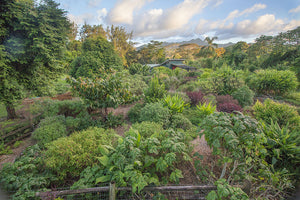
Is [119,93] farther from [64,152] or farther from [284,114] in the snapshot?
[284,114]

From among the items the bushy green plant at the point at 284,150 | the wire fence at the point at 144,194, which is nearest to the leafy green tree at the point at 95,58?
the wire fence at the point at 144,194

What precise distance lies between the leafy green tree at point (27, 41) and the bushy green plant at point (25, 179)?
91.1 inches

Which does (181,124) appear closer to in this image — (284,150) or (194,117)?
(194,117)

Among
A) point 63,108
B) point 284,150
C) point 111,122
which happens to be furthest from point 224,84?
point 63,108

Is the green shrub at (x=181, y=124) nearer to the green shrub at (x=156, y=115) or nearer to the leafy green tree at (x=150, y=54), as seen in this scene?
the green shrub at (x=156, y=115)

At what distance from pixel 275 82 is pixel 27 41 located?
12082 millimetres

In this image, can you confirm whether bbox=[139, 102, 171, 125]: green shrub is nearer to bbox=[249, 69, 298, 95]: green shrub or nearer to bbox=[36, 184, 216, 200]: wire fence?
bbox=[36, 184, 216, 200]: wire fence

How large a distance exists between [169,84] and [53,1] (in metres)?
8.05

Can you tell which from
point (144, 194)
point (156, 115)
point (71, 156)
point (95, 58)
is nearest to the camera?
point (144, 194)

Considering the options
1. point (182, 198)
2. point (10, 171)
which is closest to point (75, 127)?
point (10, 171)

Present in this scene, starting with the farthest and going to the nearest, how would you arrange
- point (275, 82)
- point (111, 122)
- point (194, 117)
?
1. point (275, 82)
2. point (194, 117)
3. point (111, 122)

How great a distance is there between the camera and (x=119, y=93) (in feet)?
15.4

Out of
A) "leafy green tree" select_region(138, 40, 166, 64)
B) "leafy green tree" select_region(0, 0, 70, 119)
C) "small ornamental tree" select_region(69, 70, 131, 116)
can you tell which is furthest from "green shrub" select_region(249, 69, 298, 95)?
"leafy green tree" select_region(138, 40, 166, 64)

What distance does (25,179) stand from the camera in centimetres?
239
